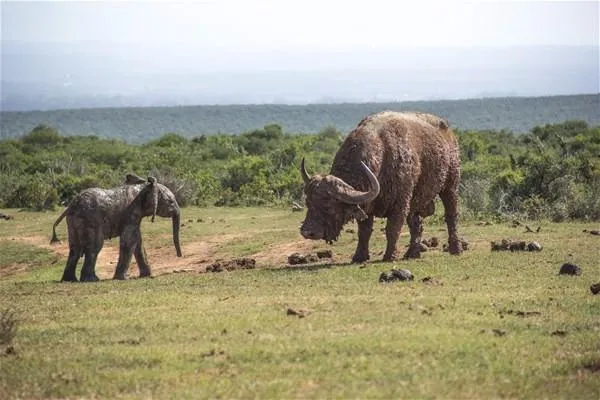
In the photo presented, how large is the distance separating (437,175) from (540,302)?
6.37 m

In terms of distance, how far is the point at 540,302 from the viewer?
577 inches

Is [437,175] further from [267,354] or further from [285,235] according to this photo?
[267,354]

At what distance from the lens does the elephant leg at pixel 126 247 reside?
66.5 ft

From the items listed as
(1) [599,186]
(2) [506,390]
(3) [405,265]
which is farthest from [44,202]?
(2) [506,390]

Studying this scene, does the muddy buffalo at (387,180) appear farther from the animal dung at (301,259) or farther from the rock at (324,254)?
the rock at (324,254)

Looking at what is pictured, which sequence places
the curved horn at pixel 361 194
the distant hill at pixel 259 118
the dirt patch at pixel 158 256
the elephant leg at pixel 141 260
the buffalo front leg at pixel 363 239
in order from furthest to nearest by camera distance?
1. the distant hill at pixel 259 118
2. the dirt patch at pixel 158 256
3. the elephant leg at pixel 141 260
4. the buffalo front leg at pixel 363 239
5. the curved horn at pixel 361 194

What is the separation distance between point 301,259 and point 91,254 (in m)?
3.89

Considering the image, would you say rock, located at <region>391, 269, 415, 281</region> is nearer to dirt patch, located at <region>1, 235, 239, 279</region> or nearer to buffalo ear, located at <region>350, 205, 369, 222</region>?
buffalo ear, located at <region>350, 205, 369, 222</region>

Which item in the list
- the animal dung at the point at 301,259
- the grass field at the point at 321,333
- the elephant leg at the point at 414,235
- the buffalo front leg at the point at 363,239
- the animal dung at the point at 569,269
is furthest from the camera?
the animal dung at the point at 301,259

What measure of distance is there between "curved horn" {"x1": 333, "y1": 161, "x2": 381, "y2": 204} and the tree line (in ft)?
36.2

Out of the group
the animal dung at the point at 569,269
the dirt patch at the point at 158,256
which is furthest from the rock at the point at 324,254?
the animal dung at the point at 569,269

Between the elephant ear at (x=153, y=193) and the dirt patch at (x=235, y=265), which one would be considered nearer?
the dirt patch at (x=235, y=265)

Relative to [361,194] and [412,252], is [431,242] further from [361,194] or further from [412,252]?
[361,194]

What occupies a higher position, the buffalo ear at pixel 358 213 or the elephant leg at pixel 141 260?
the buffalo ear at pixel 358 213
